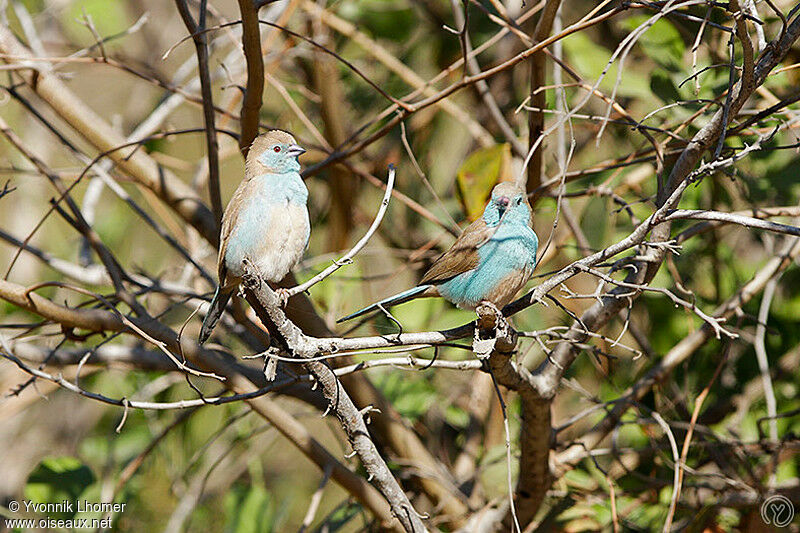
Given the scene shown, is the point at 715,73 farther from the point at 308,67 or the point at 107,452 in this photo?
the point at 107,452

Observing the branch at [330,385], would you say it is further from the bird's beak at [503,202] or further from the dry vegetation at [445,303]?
the bird's beak at [503,202]

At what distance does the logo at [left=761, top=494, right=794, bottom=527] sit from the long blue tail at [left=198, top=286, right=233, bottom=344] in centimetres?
219

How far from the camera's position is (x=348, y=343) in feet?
6.65

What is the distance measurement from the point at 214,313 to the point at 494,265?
96 centimetres

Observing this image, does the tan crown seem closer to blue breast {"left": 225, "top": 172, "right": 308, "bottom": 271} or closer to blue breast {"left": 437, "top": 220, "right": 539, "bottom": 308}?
blue breast {"left": 225, "top": 172, "right": 308, "bottom": 271}

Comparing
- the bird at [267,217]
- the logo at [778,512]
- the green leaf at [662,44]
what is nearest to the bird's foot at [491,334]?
the bird at [267,217]

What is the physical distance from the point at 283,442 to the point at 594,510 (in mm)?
3436

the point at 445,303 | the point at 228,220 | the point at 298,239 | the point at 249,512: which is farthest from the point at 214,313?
the point at 445,303

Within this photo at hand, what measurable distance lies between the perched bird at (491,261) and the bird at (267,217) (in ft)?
1.01

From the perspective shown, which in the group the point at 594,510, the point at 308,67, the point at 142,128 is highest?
the point at 308,67

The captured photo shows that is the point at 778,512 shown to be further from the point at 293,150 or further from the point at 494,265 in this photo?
the point at 293,150

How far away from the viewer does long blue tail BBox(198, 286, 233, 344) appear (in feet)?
8.55

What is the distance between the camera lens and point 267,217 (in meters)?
2.42

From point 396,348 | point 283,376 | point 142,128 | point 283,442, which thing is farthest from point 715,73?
point 283,442
